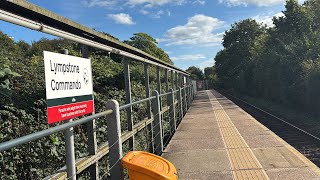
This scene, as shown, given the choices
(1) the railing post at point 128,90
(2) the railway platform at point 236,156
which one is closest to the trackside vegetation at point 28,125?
(1) the railing post at point 128,90

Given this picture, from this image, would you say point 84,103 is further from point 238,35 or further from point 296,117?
point 238,35

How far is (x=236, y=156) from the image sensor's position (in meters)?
6.96

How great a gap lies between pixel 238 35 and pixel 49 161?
6408cm

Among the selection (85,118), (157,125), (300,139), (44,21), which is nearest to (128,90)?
(157,125)

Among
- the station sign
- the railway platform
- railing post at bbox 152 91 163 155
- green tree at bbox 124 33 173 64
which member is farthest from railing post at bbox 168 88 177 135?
green tree at bbox 124 33 173 64

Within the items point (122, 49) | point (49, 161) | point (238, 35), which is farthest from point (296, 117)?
point (238, 35)

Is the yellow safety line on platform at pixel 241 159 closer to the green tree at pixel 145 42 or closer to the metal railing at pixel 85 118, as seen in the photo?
the metal railing at pixel 85 118

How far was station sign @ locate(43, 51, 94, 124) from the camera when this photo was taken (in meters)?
2.57

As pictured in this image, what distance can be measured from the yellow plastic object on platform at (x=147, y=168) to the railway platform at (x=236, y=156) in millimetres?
2211

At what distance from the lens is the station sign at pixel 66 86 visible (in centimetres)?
257

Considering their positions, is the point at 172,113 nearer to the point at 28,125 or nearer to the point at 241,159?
the point at 241,159

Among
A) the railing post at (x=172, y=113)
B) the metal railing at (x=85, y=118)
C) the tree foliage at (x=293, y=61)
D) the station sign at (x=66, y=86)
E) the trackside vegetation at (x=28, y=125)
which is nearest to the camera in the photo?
the metal railing at (x=85, y=118)

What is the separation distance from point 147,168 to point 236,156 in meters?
4.07

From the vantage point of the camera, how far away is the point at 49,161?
367 centimetres
